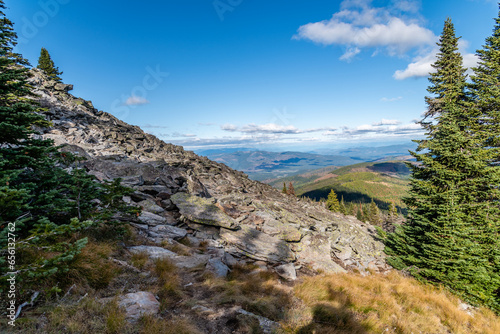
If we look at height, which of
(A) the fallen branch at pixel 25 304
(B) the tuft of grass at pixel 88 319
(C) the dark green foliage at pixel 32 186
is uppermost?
(C) the dark green foliage at pixel 32 186

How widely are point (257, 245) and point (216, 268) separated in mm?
5260

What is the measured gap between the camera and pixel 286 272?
1151 centimetres

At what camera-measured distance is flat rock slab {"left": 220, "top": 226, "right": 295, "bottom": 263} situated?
12969 mm

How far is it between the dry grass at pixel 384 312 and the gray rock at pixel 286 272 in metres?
1.81

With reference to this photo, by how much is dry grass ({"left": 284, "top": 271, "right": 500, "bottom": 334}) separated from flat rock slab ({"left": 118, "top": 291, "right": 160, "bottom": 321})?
12.7ft

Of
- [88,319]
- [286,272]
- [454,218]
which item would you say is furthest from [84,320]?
[454,218]

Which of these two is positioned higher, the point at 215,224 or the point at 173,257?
the point at 173,257

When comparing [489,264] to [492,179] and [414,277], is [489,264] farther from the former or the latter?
[492,179]

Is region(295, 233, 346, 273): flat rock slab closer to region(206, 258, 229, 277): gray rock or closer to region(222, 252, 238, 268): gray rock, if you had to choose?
region(222, 252, 238, 268): gray rock

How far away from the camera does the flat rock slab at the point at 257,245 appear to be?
42.5ft

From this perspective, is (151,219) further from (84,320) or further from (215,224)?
(84,320)

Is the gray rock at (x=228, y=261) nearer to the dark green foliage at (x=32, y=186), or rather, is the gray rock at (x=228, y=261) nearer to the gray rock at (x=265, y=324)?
the gray rock at (x=265, y=324)

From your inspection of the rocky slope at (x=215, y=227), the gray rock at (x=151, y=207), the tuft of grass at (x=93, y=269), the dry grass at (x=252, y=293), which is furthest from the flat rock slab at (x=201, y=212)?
the tuft of grass at (x=93, y=269)

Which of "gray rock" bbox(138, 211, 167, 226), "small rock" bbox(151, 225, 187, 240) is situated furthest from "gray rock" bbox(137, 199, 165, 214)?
"small rock" bbox(151, 225, 187, 240)
